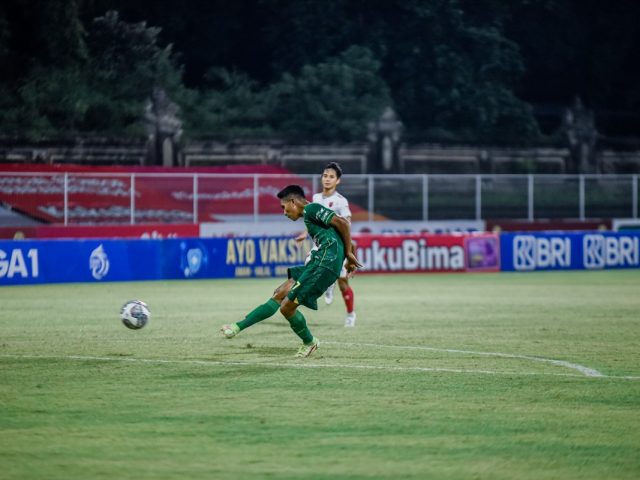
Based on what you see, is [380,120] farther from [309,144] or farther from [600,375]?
[600,375]

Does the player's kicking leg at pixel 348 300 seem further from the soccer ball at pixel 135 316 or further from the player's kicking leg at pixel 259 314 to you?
the player's kicking leg at pixel 259 314

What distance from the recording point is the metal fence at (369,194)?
31.8 m

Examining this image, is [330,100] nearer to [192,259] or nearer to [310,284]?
[192,259]


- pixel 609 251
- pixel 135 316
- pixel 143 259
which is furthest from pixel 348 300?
pixel 609 251

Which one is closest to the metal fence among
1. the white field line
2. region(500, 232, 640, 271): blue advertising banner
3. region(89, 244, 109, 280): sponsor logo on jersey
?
region(500, 232, 640, 271): blue advertising banner

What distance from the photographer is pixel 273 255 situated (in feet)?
104

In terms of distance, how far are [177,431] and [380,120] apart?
37.4 m

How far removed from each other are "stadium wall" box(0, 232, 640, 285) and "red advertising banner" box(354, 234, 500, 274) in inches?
1.0

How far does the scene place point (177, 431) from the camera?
8.59m

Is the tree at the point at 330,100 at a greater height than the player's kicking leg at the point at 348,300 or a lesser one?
greater

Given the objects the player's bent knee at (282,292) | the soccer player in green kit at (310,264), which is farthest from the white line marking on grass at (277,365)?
the player's bent knee at (282,292)

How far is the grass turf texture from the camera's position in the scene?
25.1 ft

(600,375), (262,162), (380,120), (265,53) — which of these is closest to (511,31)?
(265,53)

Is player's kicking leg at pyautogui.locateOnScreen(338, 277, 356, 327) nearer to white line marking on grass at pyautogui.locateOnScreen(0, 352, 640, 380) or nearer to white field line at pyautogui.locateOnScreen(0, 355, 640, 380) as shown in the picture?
white field line at pyautogui.locateOnScreen(0, 355, 640, 380)
